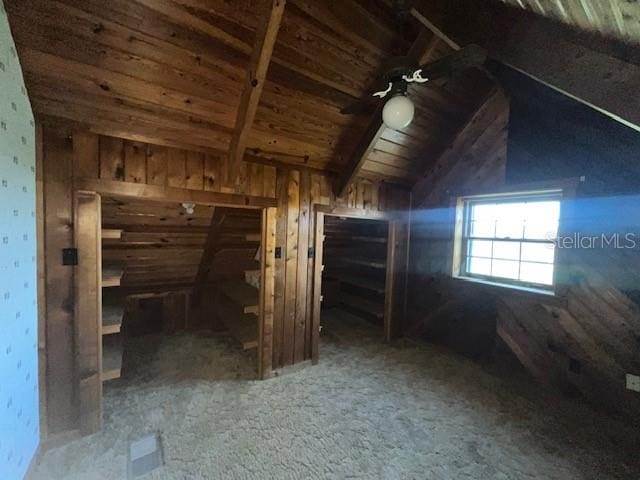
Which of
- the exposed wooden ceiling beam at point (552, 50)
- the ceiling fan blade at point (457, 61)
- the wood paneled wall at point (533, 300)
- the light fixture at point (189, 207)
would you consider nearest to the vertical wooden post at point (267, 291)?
the light fixture at point (189, 207)

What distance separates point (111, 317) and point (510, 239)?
3.82 metres

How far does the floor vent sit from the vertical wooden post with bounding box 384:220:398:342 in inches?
104

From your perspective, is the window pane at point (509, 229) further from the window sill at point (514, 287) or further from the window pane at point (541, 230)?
the window sill at point (514, 287)

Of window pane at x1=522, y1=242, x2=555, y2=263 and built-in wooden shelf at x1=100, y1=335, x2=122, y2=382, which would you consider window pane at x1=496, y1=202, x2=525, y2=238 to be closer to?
window pane at x1=522, y1=242, x2=555, y2=263

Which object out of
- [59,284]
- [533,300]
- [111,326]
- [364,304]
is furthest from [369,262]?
[59,284]

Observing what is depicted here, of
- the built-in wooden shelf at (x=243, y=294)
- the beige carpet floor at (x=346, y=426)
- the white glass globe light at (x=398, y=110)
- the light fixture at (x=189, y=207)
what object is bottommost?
the beige carpet floor at (x=346, y=426)

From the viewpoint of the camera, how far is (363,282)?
398 centimetres

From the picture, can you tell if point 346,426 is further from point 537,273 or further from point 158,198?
point 537,273

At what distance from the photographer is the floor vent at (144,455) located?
155cm

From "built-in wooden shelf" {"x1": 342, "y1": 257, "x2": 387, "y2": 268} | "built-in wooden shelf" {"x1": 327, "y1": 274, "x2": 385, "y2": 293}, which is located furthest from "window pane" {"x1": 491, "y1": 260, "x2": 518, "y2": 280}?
"built-in wooden shelf" {"x1": 327, "y1": 274, "x2": 385, "y2": 293}

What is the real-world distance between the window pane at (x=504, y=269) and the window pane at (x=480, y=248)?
12 centimetres

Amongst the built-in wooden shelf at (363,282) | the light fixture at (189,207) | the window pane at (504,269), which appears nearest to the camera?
the light fixture at (189,207)

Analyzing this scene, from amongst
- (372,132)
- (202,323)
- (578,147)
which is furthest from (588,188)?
(202,323)

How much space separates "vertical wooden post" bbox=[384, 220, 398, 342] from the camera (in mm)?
3373
